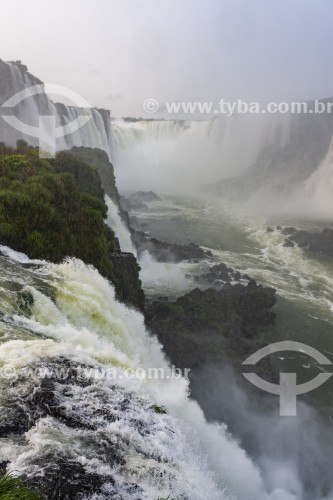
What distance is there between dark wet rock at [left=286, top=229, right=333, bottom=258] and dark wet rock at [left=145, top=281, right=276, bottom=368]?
1571 centimetres

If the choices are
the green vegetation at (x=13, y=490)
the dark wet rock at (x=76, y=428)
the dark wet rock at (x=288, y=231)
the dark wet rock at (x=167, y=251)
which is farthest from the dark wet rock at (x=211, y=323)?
the dark wet rock at (x=288, y=231)

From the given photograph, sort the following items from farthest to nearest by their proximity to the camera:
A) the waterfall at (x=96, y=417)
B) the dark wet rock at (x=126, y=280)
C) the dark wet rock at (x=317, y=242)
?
the dark wet rock at (x=317, y=242)
the dark wet rock at (x=126, y=280)
the waterfall at (x=96, y=417)

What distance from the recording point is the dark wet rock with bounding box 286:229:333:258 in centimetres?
3922

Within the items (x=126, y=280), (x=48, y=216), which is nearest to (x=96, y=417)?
(x=48, y=216)

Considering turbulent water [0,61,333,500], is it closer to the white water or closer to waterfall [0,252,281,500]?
waterfall [0,252,281,500]

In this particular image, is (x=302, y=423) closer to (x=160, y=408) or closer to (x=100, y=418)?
(x=160, y=408)

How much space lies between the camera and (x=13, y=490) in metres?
5.11

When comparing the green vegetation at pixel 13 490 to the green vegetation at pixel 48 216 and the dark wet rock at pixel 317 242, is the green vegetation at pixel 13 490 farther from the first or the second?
the dark wet rock at pixel 317 242

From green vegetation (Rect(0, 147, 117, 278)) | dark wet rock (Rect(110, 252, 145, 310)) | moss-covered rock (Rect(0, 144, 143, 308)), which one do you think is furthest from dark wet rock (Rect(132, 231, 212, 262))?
green vegetation (Rect(0, 147, 117, 278))

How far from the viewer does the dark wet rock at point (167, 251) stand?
33.3m

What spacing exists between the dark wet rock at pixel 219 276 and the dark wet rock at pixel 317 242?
12156 mm

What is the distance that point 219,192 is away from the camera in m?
74.8

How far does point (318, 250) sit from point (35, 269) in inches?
1316

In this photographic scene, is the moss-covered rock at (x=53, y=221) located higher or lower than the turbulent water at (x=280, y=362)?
higher
